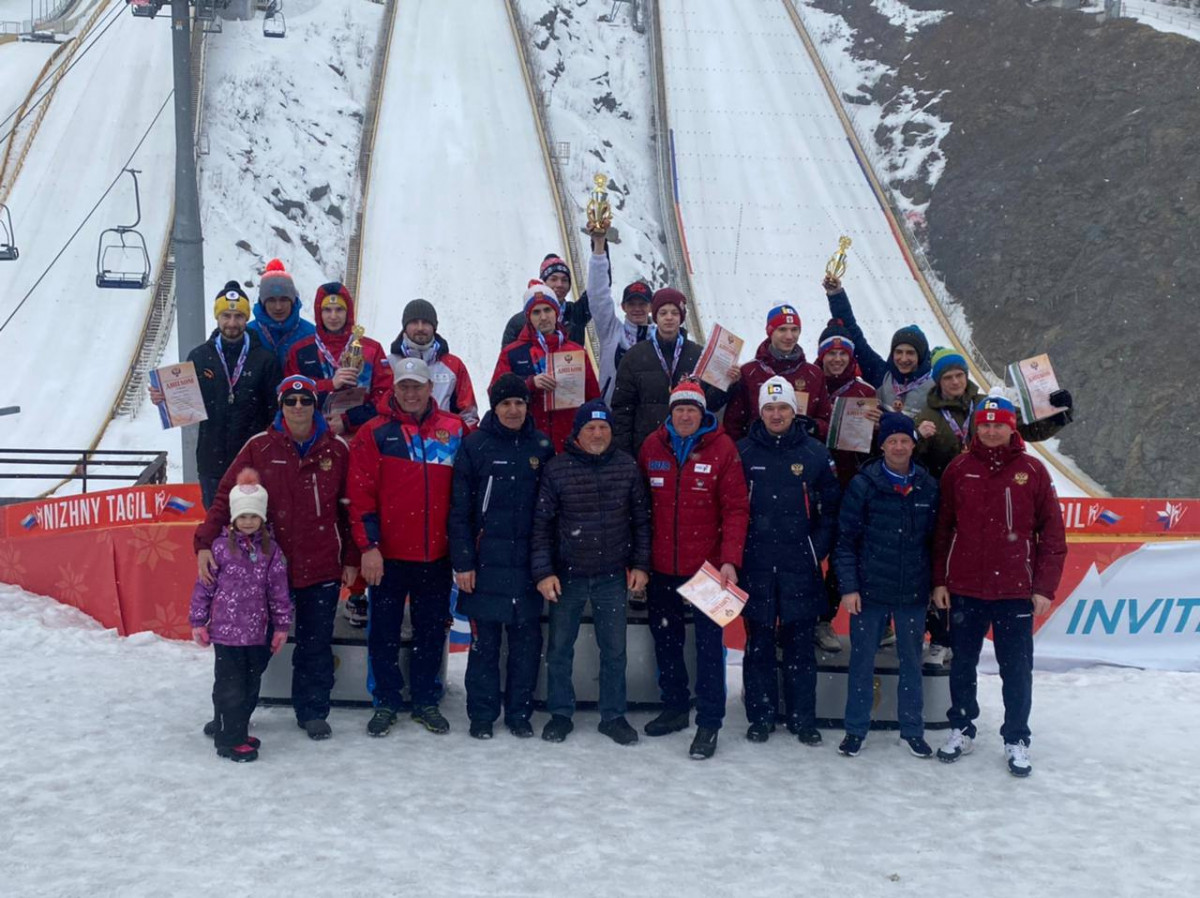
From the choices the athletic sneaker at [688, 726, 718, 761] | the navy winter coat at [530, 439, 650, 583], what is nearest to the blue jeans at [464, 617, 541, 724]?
the navy winter coat at [530, 439, 650, 583]

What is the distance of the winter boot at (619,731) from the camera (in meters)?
6.35

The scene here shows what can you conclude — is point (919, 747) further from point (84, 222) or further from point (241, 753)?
point (84, 222)

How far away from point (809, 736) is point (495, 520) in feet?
7.20

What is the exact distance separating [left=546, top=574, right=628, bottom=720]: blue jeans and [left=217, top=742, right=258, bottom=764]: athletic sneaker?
1653mm

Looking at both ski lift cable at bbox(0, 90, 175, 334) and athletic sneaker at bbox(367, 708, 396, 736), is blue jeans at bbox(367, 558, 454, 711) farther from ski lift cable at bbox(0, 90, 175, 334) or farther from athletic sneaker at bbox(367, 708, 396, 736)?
ski lift cable at bbox(0, 90, 175, 334)

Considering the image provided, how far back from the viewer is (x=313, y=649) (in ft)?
20.7

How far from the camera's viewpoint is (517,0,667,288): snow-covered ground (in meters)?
24.2

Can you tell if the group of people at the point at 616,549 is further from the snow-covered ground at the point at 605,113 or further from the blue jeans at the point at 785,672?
the snow-covered ground at the point at 605,113

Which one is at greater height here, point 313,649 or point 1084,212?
point 1084,212

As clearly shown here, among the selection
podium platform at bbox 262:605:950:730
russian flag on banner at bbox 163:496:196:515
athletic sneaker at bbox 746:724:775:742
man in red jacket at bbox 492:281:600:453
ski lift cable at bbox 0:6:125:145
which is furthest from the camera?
ski lift cable at bbox 0:6:125:145

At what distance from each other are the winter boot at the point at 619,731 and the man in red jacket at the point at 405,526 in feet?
3.08

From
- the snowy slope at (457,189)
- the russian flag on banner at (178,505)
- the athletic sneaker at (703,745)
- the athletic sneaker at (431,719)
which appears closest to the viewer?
the athletic sneaker at (703,745)

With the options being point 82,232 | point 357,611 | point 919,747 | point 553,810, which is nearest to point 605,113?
point 82,232

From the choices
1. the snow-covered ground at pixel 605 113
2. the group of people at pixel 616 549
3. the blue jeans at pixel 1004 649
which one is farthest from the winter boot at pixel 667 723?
the snow-covered ground at pixel 605 113
